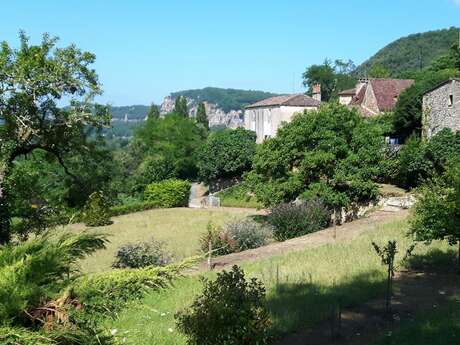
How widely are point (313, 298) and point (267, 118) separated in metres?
52.0

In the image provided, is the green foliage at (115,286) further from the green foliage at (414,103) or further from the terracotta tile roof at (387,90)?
the terracotta tile roof at (387,90)

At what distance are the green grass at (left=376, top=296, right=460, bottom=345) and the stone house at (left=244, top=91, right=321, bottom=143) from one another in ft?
150

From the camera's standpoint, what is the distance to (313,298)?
459 inches

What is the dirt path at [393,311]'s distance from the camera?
928 cm

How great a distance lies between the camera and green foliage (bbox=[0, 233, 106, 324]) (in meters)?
2.67

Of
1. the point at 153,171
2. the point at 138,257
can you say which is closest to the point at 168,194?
the point at 153,171

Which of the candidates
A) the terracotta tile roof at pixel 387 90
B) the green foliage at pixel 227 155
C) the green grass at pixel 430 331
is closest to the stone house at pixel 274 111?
the green foliage at pixel 227 155

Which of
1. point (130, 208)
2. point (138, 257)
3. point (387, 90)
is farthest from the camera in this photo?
point (387, 90)

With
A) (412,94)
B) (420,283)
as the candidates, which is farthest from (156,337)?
(412,94)

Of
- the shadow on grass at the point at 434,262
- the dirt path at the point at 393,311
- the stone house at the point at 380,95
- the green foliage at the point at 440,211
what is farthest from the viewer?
the stone house at the point at 380,95

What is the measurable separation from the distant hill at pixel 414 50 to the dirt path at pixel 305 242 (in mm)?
103739

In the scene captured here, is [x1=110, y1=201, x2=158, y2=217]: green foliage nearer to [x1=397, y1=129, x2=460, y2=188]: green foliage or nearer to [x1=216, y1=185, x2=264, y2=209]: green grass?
[x1=216, y1=185, x2=264, y2=209]: green grass

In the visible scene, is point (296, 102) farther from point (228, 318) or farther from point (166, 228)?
point (228, 318)

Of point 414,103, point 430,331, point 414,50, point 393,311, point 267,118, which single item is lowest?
point 393,311
